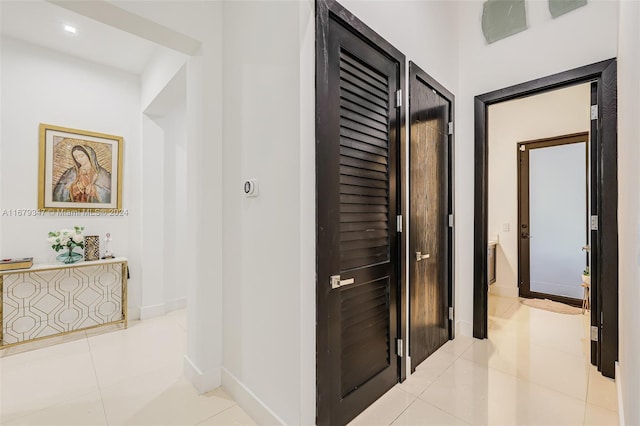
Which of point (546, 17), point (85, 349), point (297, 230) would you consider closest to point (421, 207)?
point (297, 230)

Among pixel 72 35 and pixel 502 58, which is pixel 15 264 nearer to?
pixel 72 35

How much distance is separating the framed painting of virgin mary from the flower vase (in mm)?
469

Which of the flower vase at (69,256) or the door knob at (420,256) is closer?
the door knob at (420,256)

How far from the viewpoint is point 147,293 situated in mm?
3334

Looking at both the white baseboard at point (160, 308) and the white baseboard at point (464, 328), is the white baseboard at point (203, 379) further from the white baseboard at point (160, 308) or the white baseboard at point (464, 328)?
the white baseboard at point (464, 328)

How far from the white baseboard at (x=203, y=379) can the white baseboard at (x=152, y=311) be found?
5.52 feet

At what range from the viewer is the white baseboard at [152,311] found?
331 centimetres

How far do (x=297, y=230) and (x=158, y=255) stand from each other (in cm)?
275

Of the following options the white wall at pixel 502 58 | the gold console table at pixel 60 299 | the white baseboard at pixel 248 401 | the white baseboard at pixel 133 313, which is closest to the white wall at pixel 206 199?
the white baseboard at pixel 248 401

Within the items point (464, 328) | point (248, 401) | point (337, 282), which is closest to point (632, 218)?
point (337, 282)

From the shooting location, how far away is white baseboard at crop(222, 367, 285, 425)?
60.9 inches

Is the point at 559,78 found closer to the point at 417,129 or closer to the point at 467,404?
the point at 417,129

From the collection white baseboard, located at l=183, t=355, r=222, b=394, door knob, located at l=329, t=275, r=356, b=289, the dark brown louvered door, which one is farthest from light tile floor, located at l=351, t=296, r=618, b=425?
white baseboard, located at l=183, t=355, r=222, b=394

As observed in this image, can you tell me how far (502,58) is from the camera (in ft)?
8.50
